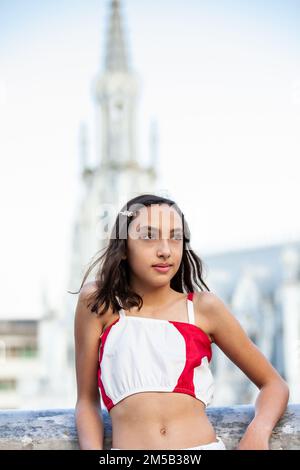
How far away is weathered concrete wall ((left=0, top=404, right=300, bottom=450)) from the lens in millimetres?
2400

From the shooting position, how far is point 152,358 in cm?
223

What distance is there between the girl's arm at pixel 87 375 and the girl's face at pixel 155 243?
0.20m

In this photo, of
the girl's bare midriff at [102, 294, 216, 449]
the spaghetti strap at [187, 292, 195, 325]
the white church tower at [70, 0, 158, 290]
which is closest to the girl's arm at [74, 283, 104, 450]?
the girl's bare midriff at [102, 294, 216, 449]

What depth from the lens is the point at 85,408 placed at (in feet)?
7.79

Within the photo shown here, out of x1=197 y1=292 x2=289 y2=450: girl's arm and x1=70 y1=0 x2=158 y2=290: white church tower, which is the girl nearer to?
x1=197 y1=292 x2=289 y2=450: girl's arm

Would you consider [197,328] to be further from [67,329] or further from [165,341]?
[67,329]

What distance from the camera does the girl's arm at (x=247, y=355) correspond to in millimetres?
2340

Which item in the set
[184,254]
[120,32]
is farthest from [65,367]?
[184,254]

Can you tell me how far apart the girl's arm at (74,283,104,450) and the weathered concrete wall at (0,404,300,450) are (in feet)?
0.31

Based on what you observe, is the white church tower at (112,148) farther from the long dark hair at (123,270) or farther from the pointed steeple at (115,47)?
the long dark hair at (123,270)

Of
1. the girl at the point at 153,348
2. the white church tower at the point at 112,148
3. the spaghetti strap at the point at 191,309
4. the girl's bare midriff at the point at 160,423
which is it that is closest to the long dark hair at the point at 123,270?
the girl at the point at 153,348

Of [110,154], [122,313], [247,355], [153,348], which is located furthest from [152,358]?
[110,154]

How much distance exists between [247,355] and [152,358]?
343mm

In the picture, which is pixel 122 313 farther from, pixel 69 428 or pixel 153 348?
pixel 69 428
